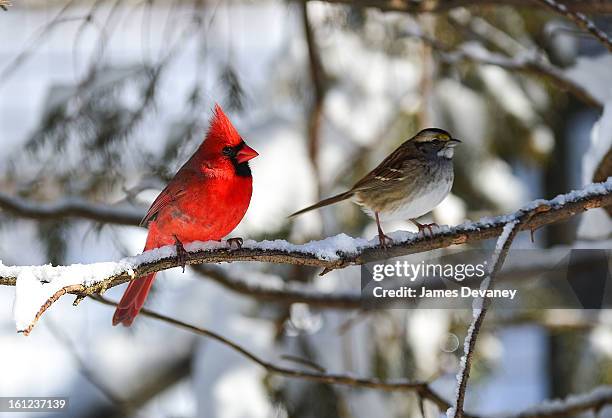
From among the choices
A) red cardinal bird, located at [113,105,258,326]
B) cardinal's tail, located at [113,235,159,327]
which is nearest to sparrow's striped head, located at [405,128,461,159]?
red cardinal bird, located at [113,105,258,326]

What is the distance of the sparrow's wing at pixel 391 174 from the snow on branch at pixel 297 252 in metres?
0.27

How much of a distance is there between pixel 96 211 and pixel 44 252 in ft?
1.16

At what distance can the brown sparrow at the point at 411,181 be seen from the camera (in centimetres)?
171

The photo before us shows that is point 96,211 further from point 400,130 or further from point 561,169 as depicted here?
point 561,169

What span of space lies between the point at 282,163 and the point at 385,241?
1.69m

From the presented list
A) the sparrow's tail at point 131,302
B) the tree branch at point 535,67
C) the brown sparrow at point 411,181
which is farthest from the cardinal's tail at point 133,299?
the tree branch at point 535,67

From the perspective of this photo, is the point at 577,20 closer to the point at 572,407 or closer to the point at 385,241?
the point at 385,241

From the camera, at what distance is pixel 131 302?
1.65 meters

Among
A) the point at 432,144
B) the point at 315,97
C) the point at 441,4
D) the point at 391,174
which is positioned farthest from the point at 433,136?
the point at 315,97

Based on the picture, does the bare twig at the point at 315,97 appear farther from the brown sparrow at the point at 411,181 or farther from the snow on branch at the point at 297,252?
the snow on branch at the point at 297,252

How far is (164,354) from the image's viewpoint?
11.3 ft

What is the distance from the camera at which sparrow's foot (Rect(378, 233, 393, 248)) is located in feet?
4.72

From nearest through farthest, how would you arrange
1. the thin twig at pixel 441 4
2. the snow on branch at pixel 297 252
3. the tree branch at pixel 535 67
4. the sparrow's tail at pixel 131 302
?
the snow on branch at pixel 297 252
the sparrow's tail at pixel 131 302
the thin twig at pixel 441 4
the tree branch at pixel 535 67

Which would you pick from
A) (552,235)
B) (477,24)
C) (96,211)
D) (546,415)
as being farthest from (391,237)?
(552,235)
